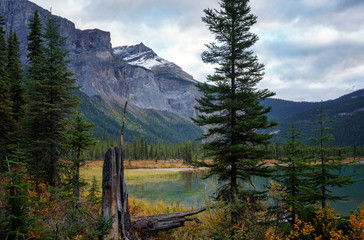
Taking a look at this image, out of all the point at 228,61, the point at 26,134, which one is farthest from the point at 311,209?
the point at 26,134

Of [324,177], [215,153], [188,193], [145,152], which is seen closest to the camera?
[324,177]

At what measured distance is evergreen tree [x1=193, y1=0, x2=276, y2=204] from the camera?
9878mm

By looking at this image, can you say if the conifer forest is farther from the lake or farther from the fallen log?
the lake

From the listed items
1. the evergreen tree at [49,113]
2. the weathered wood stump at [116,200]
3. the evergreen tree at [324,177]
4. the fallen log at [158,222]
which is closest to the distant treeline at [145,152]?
the evergreen tree at [49,113]

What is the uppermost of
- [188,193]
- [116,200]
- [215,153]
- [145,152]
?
[215,153]

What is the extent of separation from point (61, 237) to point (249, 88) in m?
8.91

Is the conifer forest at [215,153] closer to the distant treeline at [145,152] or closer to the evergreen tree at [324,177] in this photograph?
the evergreen tree at [324,177]

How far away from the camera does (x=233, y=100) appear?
9805 mm

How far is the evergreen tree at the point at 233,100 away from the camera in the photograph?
32.4 feet

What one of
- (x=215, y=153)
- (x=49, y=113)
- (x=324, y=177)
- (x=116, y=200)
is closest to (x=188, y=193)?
(x=215, y=153)

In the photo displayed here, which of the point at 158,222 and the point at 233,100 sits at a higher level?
the point at 233,100

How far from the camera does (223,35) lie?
1105 centimetres

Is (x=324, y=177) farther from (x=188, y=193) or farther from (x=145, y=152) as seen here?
(x=145, y=152)

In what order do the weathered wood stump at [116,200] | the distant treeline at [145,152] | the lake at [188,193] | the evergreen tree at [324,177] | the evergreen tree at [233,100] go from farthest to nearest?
the distant treeline at [145,152] → the lake at [188,193] → the evergreen tree at [233,100] → the evergreen tree at [324,177] → the weathered wood stump at [116,200]
